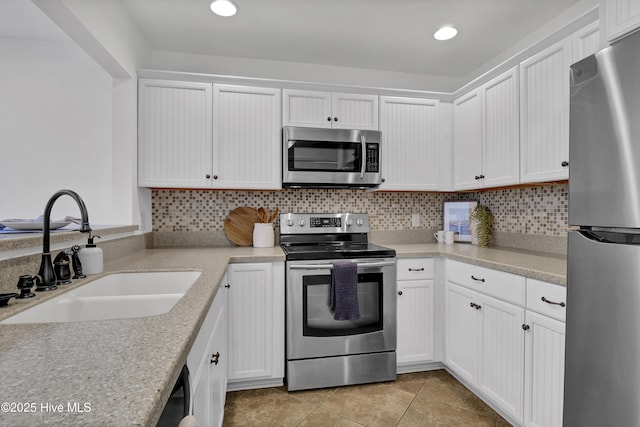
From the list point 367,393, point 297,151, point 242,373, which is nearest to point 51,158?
point 297,151

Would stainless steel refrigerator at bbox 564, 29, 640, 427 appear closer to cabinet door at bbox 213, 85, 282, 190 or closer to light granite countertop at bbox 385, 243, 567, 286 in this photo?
light granite countertop at bbox 385, 243, 567, 286

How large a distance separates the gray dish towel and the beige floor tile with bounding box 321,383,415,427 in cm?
49

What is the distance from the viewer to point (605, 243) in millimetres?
1092

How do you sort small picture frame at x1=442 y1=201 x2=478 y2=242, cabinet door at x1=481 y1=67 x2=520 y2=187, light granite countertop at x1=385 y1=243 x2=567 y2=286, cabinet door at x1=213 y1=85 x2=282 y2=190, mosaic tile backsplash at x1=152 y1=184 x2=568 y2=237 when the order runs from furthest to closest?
small picture frame at x1=442 y1=201 x2=478 y2=242, cabinet door at x1=213 y1=85 x2=282 y2=190, mosaic tile backsplash at x1=152 y1=184 x2=568 y2=237, cabinet door at x1=481 y1=67 x2=520 y2=187, light granite countertop at x1=385 y1=243 x2=567 y2=286

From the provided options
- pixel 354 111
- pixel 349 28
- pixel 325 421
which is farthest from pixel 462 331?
pixel 349 28

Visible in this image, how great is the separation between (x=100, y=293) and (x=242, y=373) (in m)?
1.11

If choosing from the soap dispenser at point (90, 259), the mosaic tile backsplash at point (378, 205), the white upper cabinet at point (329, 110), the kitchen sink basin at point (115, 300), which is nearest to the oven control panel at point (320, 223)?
the mosaic tile backsplash at point (378, 205)

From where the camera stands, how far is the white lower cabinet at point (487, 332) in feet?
5.57

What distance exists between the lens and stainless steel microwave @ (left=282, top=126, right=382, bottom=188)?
2.42m

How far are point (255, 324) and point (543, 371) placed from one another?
160cm

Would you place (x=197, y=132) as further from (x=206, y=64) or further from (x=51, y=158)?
(x=51, y=158)

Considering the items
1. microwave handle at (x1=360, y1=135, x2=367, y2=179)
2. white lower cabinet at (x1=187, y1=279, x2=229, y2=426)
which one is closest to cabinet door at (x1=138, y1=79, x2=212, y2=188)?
microwave handle at (x1=360, y1=135, x2=367, y2=179)

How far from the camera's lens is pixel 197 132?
2.35 meters

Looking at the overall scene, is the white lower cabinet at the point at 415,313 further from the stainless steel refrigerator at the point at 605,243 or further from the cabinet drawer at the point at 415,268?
the stainless steel refrigerator at the point at 605,243
